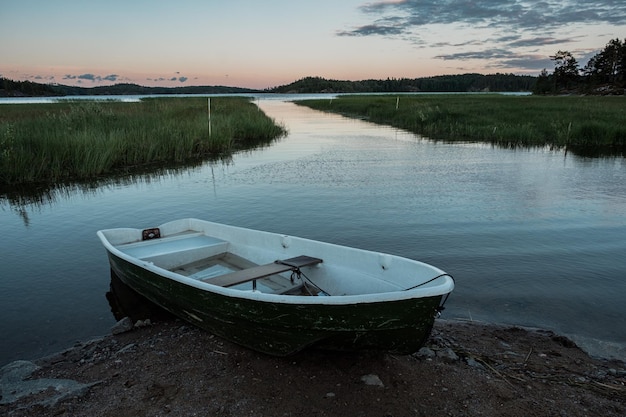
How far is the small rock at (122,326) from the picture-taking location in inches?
217

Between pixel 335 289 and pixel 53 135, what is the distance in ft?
43.1

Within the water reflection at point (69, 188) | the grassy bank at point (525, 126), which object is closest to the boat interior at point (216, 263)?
the water reflection at point (69, 188)

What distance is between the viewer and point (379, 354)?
178 inches

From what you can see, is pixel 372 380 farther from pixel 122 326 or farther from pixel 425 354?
pixel 122 326

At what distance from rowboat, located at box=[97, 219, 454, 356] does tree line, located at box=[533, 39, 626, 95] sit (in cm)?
6763

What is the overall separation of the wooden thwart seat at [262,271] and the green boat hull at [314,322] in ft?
1.25

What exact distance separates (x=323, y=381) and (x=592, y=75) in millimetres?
85831

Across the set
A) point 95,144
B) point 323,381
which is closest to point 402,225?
point 323,381

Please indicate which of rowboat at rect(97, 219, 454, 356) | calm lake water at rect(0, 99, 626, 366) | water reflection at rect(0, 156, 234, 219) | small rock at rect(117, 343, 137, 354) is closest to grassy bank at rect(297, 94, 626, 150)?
calm lake water at rect(0, 99, 626, 366)

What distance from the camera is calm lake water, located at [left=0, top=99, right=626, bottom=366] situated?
586 cm

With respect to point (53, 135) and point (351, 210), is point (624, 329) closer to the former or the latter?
point (351, 210)

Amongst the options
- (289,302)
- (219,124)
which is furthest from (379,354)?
(219,124)

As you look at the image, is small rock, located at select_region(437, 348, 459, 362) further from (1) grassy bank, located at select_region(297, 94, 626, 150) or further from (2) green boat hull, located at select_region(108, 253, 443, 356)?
(1) grassy bank, located at select_region(297, 94, 626, 150)

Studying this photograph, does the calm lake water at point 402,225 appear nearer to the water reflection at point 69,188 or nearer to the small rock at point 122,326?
the water reflection at point 69,188
